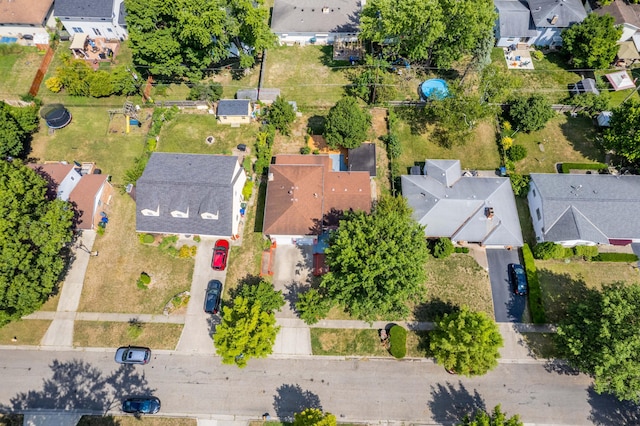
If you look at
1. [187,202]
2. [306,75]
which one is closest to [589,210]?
[306,75]

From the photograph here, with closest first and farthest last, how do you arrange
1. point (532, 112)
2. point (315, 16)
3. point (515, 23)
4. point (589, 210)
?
1. point (589, 210)
2. point (532, 112)
3. point (515, 23)
4. point (315, 16)

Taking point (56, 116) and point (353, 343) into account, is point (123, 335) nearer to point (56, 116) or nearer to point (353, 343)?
point (353, 343)

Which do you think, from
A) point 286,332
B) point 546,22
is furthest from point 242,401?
point 546,22

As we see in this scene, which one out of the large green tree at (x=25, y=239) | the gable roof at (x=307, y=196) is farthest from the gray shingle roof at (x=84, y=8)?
the gable roof at (x=307, y=196)

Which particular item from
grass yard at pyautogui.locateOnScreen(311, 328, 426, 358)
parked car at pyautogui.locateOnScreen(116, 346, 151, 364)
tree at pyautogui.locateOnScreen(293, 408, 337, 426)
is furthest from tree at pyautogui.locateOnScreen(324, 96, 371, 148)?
parked car at pyautogui.locateOnScreen(116, 346, 151, 364)

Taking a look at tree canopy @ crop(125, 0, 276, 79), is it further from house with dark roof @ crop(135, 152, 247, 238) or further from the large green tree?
the large green tree
